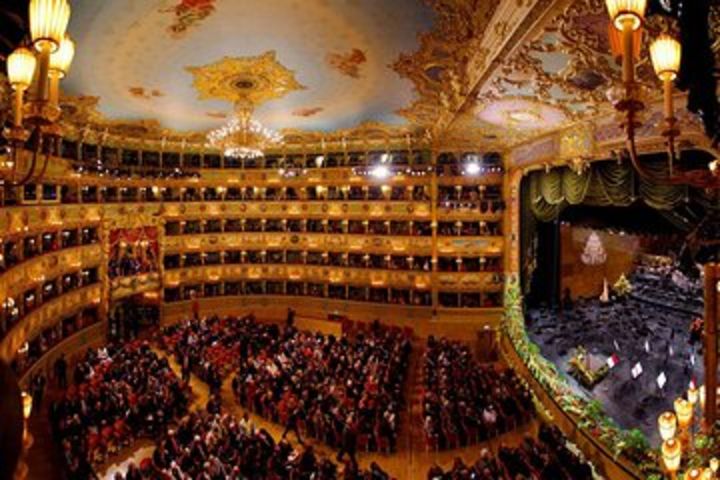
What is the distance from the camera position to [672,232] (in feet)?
45.0

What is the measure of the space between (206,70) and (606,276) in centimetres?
2095

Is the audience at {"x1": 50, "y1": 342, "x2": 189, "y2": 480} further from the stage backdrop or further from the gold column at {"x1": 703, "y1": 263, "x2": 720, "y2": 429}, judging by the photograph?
the stage backdrop

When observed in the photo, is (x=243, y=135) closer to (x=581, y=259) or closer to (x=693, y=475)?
(x=693, y=475)

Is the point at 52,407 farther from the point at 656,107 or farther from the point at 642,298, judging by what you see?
the point at 642,298

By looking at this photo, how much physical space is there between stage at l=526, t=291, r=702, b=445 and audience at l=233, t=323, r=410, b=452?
5.16 m

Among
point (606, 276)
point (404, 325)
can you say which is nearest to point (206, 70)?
point (404, 325)

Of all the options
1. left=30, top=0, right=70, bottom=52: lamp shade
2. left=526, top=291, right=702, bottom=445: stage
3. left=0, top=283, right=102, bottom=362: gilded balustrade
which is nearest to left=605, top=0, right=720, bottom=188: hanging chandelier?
left=30, top=0, right=70, bottom=52: lamp shade

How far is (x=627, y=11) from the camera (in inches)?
96.0

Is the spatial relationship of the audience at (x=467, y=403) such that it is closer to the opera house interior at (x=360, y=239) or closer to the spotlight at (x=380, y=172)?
the opera house interior at (x=360, y=239)

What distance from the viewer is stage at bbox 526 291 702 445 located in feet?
39.9

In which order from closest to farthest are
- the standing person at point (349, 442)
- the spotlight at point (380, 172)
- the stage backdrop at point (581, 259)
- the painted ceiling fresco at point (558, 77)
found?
1. the painted ceiling fresco at point (558, 77)
2. the standing person at point (349, 442)
3. the spotlight at point (380, 172)
4. the stage backdrop at point (581, 259)

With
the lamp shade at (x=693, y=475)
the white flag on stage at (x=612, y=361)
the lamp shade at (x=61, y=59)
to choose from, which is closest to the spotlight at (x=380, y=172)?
the white flag on stage at (x=612, y=361)

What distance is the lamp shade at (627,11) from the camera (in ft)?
7.93

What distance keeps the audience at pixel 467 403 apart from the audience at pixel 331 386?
102 centimetres
